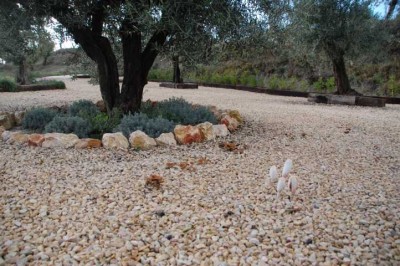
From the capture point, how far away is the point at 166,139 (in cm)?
466

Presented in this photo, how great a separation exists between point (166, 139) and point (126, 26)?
1814 mm

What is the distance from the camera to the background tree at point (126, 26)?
13.6ft

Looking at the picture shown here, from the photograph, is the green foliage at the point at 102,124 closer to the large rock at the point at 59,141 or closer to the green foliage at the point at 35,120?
the large rock at the point at 59,141

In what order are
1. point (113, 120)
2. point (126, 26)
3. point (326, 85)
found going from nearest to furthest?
1. point (126, 26)
2. point (113, 120)
3. point (326, 85)

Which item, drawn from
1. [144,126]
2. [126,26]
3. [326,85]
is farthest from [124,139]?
[326,85]

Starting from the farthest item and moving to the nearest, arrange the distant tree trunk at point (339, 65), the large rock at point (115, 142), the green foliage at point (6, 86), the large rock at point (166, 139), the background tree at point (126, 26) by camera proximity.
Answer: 1. the green foliage at point (6, 86)
2. the distant tree trunk at point (339, 65)
3. the large rock at point (166, 139)
4. the large rock at point (115, 142)
5. the background tree at point (126, 26)

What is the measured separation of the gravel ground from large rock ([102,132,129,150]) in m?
0.21

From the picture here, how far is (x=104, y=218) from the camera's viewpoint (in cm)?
257

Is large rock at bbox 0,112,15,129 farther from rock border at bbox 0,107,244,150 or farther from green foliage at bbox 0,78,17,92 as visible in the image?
green foliage at bbox 0,78,17,92

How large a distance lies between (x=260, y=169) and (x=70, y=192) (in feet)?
6.17

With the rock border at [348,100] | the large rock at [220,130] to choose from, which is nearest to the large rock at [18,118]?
the large rock at [220,130]

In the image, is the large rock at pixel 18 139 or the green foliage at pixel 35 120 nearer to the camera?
the large rock at pixel 18 139

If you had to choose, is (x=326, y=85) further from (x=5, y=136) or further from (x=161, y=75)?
(x=5, y=136)

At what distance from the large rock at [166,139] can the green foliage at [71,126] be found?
1.09 m
